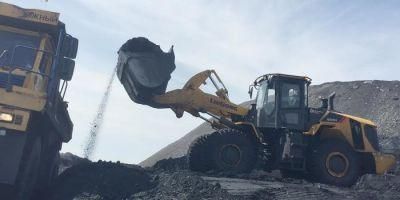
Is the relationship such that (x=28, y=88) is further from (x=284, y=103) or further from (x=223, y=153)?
(x=284, y=103)

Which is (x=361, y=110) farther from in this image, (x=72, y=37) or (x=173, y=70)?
(x=72, y=37)

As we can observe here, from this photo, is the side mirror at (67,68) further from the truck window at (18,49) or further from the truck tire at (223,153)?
the truck tire at (223,153)

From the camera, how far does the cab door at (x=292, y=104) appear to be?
12609mm

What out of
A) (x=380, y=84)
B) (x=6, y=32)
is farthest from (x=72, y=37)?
(x=380, y=84)

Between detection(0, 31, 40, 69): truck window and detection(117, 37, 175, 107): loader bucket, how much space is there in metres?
3.79

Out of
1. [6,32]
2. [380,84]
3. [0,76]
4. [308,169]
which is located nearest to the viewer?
[0,76]

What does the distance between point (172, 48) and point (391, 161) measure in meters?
6.50

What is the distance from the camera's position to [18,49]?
27.6 ft

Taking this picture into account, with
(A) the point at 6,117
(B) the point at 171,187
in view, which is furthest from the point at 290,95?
(A) the point at 6,117

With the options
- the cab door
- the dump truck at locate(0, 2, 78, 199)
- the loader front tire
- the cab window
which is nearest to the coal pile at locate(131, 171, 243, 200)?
the dump truck at locate(0, 2, 78, 199)

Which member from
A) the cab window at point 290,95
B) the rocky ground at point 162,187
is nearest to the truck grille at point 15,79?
the rocky ground at point 162,187

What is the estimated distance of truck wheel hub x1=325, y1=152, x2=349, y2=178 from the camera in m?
12.2

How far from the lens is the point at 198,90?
12922 mm

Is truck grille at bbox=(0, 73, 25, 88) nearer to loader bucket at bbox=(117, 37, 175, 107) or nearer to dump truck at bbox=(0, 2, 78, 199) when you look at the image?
dump truck at bbox=(0, 2, 78, 199)
